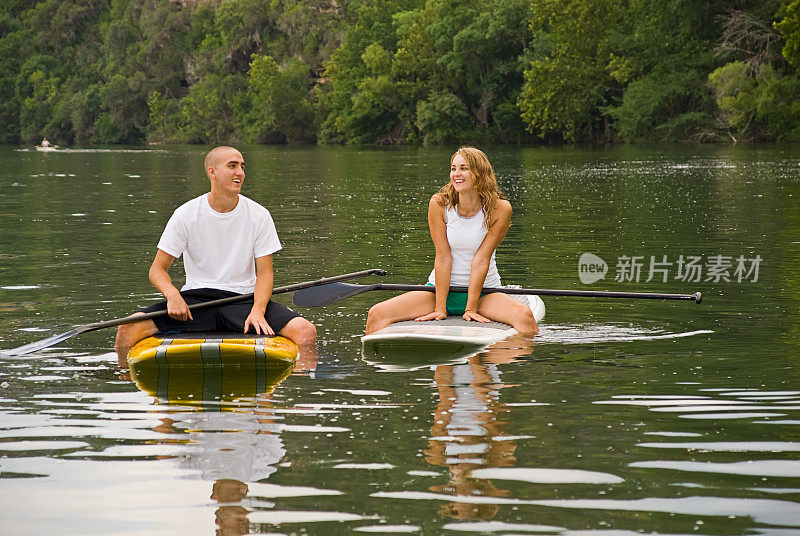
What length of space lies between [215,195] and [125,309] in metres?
2.64

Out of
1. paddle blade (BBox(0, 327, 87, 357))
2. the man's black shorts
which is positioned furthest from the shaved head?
paddle blade (BBox(0, 327, 87, 357))

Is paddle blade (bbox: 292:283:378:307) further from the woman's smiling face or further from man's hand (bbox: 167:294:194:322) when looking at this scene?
man's hand (bbox: 167:294:194:322)

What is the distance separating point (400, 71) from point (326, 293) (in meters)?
64.6

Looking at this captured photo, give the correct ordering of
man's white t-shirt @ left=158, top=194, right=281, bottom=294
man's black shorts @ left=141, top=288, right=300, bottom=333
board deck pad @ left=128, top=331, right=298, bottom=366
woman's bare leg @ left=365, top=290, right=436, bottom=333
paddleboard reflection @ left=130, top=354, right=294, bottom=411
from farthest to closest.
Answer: woman's bare leg @ left=365, top=290, right=436, bottom=333
man's black shorts @ left=141, top=288, right=300, bottom=333
man's white t-shirt @ left=158, top=194, right=281, bottom=294
board deck pad @ left=128, top=331, right=298, bottom=366
paddleboard reflection @ left=130, top=354, right=294, bottom=411

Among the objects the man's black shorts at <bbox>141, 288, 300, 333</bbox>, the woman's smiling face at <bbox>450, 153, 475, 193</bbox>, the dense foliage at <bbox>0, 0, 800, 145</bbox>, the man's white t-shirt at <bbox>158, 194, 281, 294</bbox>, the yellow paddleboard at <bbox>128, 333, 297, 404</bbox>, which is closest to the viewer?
the yellow paddleboard at <bbox>128, 333, 297, 404</bbox>

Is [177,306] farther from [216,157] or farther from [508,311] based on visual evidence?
[508,311]

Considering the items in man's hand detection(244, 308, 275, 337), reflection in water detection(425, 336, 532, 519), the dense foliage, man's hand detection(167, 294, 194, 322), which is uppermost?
the dense foliage

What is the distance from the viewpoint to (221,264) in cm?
748

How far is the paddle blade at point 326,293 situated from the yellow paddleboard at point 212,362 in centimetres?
143

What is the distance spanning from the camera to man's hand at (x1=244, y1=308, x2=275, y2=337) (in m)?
7.31

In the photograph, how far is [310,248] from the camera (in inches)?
561

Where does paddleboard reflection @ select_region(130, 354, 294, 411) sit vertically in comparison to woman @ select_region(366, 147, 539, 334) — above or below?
below

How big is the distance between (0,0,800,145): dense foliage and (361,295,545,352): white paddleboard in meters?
40.8

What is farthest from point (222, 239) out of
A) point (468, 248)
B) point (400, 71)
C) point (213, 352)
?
point (400, 71)
